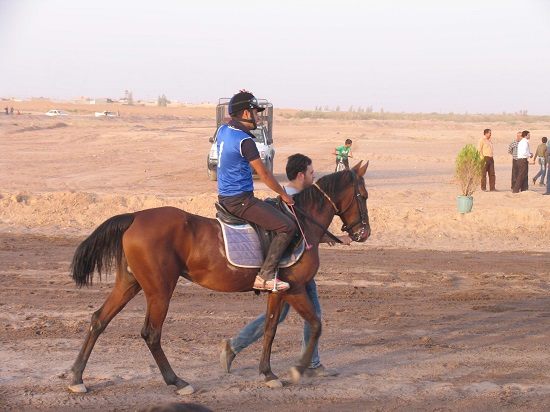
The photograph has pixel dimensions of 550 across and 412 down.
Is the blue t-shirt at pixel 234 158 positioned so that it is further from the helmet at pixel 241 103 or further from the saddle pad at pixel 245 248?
the saddle pad at pixel 245 248

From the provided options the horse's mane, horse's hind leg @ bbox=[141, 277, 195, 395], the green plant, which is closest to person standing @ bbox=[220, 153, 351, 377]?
the horse's mane

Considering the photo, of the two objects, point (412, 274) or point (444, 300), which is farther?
point (412, 274)

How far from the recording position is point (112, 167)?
3438 centimetres

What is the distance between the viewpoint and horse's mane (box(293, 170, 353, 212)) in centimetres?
752

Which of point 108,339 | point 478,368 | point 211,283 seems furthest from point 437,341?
point 108,339

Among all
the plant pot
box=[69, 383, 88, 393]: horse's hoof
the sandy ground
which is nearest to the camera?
box=[69, 383, 88, 393]: horse's hoof

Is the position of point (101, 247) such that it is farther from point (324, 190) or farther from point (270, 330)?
point (324, 190)

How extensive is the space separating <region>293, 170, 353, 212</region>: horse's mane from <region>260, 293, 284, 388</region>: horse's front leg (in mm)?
1005

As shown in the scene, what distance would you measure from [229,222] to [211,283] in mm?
607

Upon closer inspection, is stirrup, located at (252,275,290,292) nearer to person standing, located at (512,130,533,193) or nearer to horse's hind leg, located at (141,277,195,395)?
horse's hind leg, located at (141,277,195,395)

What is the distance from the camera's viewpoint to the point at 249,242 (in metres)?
7.11

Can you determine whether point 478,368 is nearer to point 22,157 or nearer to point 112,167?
point 112,167

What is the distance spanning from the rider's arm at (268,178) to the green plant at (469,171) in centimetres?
1229

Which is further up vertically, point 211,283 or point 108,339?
point 211,283
